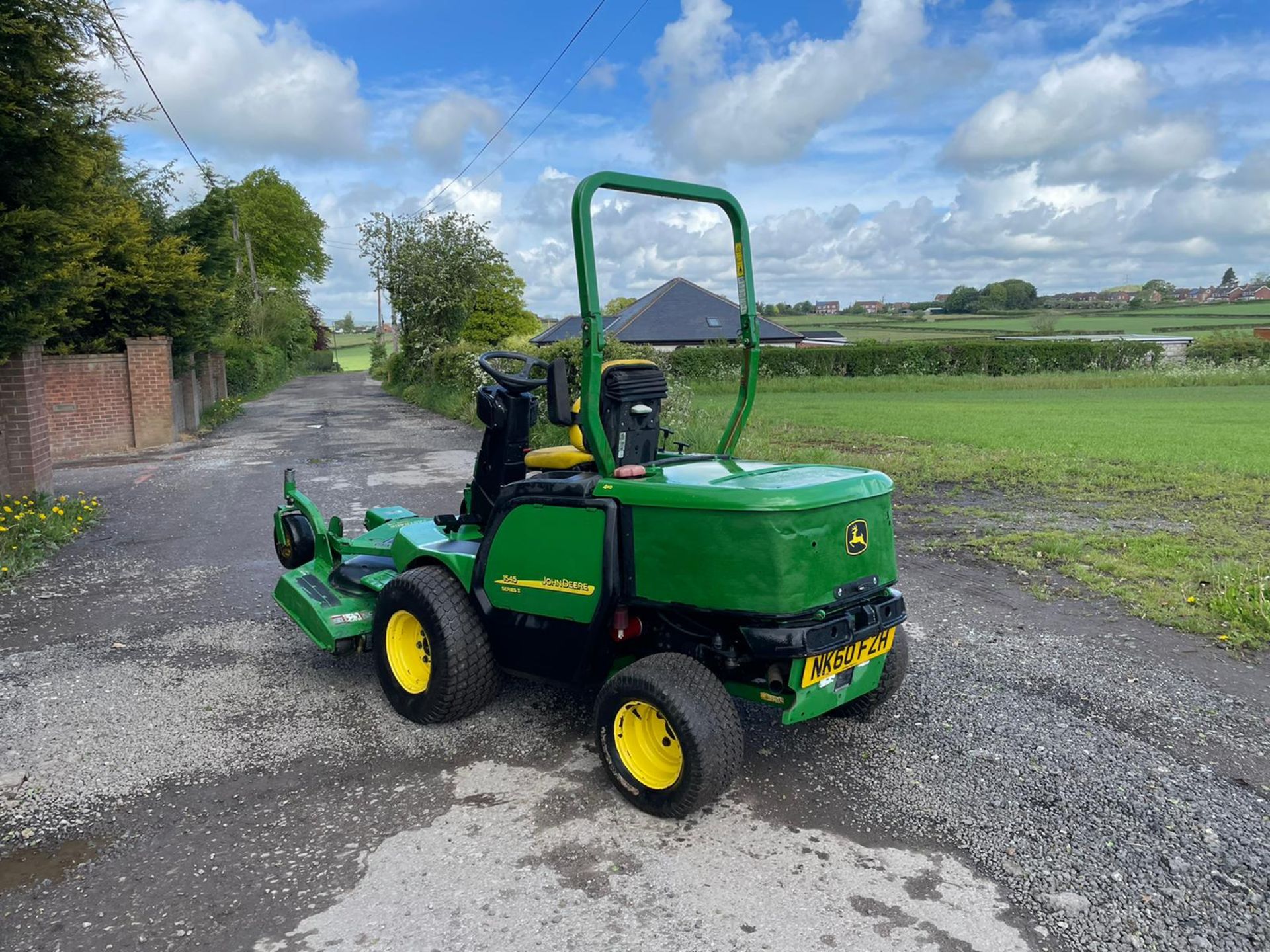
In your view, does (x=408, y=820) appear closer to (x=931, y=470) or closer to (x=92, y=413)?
(x=931, y=470)

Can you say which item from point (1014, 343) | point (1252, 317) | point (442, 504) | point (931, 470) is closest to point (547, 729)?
point (442, 504)

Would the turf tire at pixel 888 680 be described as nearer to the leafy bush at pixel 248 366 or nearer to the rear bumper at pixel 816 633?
the rear bumper at pixel 816 633

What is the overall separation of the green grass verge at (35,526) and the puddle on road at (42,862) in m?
4.17

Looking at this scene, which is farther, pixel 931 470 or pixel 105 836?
pixel 931 470

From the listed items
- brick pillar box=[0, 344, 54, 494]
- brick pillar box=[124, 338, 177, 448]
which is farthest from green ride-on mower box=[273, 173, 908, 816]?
brick pillar box=[124, 338, 177, 448]

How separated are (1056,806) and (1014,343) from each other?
41090 millimetres

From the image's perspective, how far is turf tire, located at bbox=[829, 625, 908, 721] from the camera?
4188 mm

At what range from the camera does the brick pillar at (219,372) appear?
26.1 m

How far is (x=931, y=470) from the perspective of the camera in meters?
12.0

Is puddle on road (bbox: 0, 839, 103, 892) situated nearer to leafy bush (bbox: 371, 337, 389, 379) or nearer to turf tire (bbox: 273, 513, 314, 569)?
turf tire (bbox: 273, 513, 314, 569)

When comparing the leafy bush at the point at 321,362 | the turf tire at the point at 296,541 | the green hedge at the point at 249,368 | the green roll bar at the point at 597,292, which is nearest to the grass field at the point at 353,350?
the leafy bush at the point at 321,362

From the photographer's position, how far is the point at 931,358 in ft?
132

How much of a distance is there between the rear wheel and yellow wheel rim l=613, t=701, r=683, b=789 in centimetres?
83

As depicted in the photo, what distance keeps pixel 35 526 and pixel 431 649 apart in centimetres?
585
